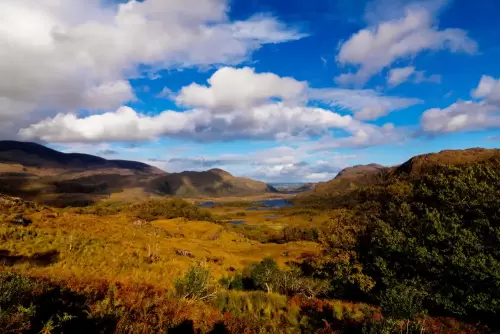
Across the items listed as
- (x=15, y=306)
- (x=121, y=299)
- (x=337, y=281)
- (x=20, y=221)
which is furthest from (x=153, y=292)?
(x=20, y=221)

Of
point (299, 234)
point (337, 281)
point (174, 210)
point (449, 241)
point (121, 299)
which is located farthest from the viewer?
point (174, 210)

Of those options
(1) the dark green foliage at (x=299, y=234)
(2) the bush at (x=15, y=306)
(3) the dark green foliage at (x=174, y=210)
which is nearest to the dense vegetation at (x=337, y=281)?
(2) the bush at (x=15, y=306)

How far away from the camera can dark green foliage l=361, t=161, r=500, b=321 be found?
1775 centimetres

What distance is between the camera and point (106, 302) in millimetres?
11164

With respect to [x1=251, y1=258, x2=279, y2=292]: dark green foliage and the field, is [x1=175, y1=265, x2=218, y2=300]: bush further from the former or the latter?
[x1=251, y1=258, x2=279, y2=292]: dark green foliage

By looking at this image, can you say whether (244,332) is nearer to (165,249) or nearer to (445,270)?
(445,270)

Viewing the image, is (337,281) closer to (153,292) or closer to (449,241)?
(449,241)

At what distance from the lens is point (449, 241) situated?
19.4 meters

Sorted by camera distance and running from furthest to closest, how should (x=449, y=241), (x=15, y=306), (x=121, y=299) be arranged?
(x=449, y=241), (x=121, y=299), (x=15, y=306)

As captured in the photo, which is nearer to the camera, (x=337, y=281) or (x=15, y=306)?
(x=15, y=306)

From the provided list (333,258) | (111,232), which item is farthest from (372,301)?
(111,232)

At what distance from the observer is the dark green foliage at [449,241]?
17.8m

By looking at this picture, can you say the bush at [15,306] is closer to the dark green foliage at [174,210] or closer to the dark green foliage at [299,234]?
the dark green foliage at [299,234]

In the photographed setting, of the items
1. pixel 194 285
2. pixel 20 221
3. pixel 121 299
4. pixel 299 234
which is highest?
pixel 20 221
